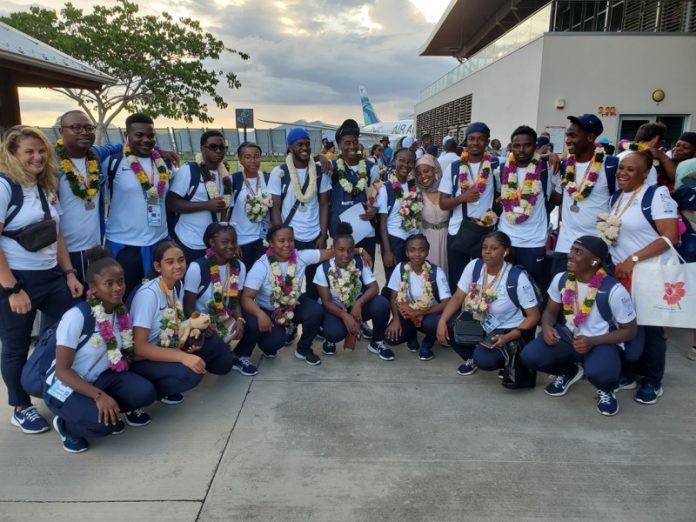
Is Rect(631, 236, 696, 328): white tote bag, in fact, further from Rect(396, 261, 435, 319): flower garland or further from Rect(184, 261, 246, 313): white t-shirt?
Rect(184, 261, 246, 313): white t-shirt

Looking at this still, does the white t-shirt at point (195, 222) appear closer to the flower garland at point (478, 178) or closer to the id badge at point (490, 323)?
the flower garland at point (478, 178)

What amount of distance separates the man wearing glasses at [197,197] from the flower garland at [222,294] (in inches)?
11.1

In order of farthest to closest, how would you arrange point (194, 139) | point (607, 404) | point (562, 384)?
point (194, 139), point (562, 384), point (607, 404)

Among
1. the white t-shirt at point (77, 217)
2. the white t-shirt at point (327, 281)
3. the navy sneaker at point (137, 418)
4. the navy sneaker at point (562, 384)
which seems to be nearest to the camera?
the navy sneaker at point (137, 418)

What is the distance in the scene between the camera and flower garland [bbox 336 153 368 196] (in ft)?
16.0

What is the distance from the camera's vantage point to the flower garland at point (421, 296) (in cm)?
439

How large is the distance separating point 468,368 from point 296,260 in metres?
1.79

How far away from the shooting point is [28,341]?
327 cm

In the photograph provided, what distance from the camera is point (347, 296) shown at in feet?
14.6

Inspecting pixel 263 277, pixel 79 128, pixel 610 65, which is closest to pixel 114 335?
pixel 263 277

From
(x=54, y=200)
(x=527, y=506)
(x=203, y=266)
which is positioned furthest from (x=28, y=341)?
(x=527, y=506)

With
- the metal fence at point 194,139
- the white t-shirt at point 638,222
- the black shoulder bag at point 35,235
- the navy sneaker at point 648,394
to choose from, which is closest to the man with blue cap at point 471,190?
the white t-shirt at point 638,222

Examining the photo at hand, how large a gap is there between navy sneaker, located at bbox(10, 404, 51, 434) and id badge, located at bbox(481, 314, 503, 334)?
3309 mm

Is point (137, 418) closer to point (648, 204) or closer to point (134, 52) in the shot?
point (648, 204)
